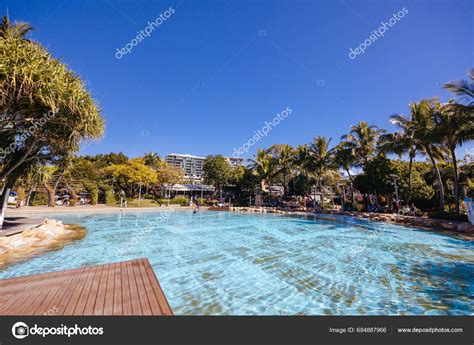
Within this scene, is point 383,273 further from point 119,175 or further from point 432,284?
point 119,175

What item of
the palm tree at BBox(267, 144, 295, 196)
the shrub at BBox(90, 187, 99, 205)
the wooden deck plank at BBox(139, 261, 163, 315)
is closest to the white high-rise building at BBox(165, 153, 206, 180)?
the shrub at BBox(90, 187, 99, 205)

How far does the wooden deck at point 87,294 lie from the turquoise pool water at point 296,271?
1150 mm

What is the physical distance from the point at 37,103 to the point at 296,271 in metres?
11.1

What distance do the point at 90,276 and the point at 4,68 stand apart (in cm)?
668

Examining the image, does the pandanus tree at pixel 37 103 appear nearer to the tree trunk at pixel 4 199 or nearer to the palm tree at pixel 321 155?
the tree trunk at pixel 4 199

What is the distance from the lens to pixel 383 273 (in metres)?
6.62

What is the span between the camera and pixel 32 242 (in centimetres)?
902

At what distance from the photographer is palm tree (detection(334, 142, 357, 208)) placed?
25.6 metres

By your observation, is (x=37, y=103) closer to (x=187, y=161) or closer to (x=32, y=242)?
(x=32, y=242)

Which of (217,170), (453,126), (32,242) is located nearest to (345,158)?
(453,126)

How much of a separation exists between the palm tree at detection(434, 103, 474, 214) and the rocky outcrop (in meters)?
23.8

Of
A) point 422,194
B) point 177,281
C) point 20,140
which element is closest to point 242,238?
point 177,281

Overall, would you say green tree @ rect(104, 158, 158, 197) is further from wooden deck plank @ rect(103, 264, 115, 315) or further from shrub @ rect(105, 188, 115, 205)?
wooden deck plank @ rect(103, 264, 115, 315)

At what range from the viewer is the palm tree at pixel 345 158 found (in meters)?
25.6
